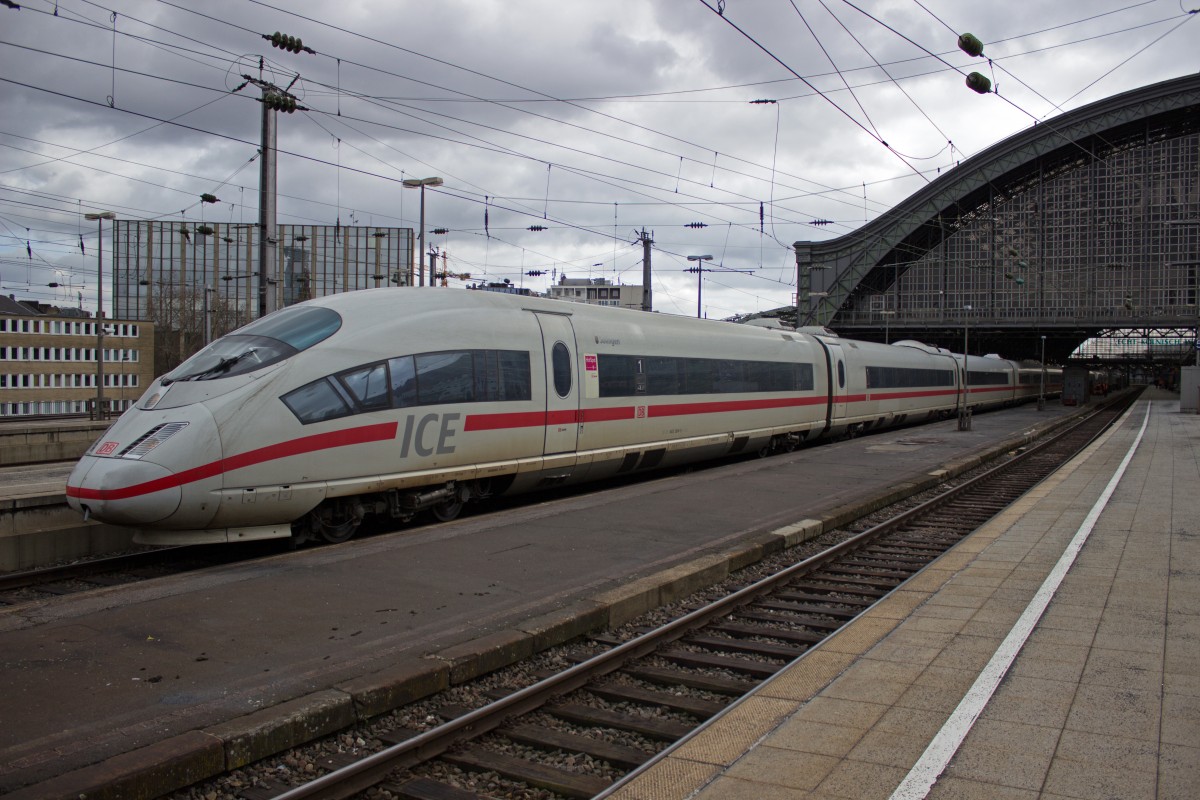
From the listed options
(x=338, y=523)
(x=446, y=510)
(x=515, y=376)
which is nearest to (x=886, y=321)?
(x=515, y=376)

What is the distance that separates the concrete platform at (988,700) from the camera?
4297 millimetres

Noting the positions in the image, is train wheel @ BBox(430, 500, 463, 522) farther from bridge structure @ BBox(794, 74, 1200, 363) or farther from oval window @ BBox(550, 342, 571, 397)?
bridge structure @ BBox(794, 74, 1200, 363)

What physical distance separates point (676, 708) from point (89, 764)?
132 inches

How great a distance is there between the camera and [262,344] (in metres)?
10.0

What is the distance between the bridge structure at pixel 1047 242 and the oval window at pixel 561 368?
50266 mm

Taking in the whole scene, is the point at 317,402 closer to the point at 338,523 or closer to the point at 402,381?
the point at 402,381

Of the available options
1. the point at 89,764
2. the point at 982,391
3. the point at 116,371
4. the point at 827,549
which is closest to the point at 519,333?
the point at 827,549

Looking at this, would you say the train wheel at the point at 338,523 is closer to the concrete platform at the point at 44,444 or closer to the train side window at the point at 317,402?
the train side window at the point at 317,402

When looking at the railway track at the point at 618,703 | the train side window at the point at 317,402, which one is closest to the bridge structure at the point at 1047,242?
the train side window at the point at 317,402

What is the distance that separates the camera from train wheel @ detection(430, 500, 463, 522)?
11797mm

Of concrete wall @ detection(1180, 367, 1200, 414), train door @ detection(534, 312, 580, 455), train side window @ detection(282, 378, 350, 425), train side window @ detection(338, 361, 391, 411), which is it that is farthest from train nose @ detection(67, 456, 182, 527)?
concrete wall @ detection(1180, 367, 1200, 414)

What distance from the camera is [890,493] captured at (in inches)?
589

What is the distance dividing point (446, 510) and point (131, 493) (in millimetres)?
4201

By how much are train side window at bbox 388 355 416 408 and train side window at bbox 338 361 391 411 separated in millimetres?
102
